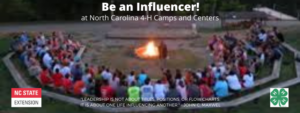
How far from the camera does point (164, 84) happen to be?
15266mm

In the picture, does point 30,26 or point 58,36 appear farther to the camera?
point 30,26

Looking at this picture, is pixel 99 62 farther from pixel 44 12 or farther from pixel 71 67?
pixel 44 12

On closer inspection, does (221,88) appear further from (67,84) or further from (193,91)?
(67,84)

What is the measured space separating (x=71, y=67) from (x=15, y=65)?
451 cm

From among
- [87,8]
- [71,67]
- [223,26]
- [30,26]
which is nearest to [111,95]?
[71,67]

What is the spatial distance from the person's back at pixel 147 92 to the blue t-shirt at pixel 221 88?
5.87 feet

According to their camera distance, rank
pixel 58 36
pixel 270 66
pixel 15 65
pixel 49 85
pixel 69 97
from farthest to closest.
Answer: pixel 58 36 < pixel 15 65 < pixel 270 66 < pixel 49 85 < pixel 69 97

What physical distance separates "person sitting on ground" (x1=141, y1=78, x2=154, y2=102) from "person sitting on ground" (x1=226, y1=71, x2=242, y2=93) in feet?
7.41

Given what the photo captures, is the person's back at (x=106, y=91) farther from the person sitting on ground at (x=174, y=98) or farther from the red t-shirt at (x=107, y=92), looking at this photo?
the person sitting on ground at (x=174, y=98)

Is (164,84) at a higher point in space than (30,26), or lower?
higher

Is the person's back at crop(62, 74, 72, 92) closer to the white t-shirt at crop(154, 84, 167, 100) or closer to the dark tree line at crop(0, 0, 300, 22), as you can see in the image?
the white t-shirt at crop(154, 84, 167, 100)

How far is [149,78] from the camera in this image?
17.3 m

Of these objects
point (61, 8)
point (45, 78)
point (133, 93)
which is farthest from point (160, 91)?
point (61, 8)

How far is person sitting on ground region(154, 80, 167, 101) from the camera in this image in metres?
15.0
